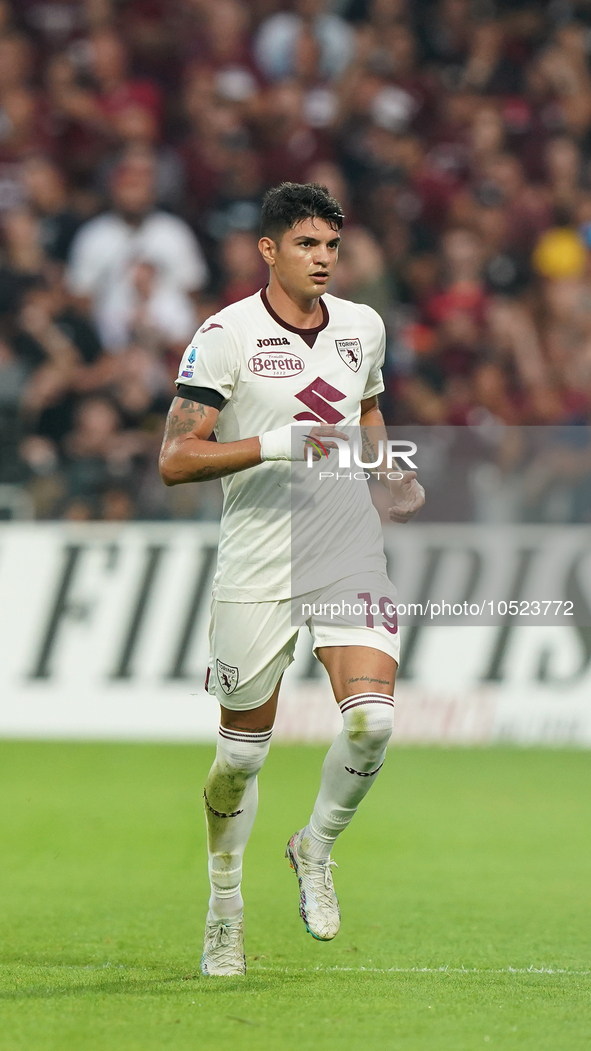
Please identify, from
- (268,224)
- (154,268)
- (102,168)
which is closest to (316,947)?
(268,224)

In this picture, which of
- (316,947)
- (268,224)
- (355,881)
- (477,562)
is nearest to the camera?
(268,224)

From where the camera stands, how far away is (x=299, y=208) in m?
5.63

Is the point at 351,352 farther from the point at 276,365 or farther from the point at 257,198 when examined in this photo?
the point at 257,198

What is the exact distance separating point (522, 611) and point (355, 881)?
4693 millimetres

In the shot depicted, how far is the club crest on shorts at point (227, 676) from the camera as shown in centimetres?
568

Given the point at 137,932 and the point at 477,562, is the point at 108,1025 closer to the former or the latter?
the point at 137,932

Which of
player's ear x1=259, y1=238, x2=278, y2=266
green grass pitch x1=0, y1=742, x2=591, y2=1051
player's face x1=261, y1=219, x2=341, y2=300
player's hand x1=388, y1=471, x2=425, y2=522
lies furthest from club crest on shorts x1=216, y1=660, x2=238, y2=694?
player's ear x1=259, y1=238, x2=278, y2=266

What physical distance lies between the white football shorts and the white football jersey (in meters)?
0.08

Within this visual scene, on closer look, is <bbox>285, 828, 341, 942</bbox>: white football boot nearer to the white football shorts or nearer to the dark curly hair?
the white football shorts

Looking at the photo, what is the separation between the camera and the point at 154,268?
13266 mm

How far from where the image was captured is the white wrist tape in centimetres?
526

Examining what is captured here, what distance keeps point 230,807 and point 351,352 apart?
6.05 feet

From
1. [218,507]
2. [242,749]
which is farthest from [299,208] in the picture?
[218,507]

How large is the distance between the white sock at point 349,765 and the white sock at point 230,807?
266 mm
